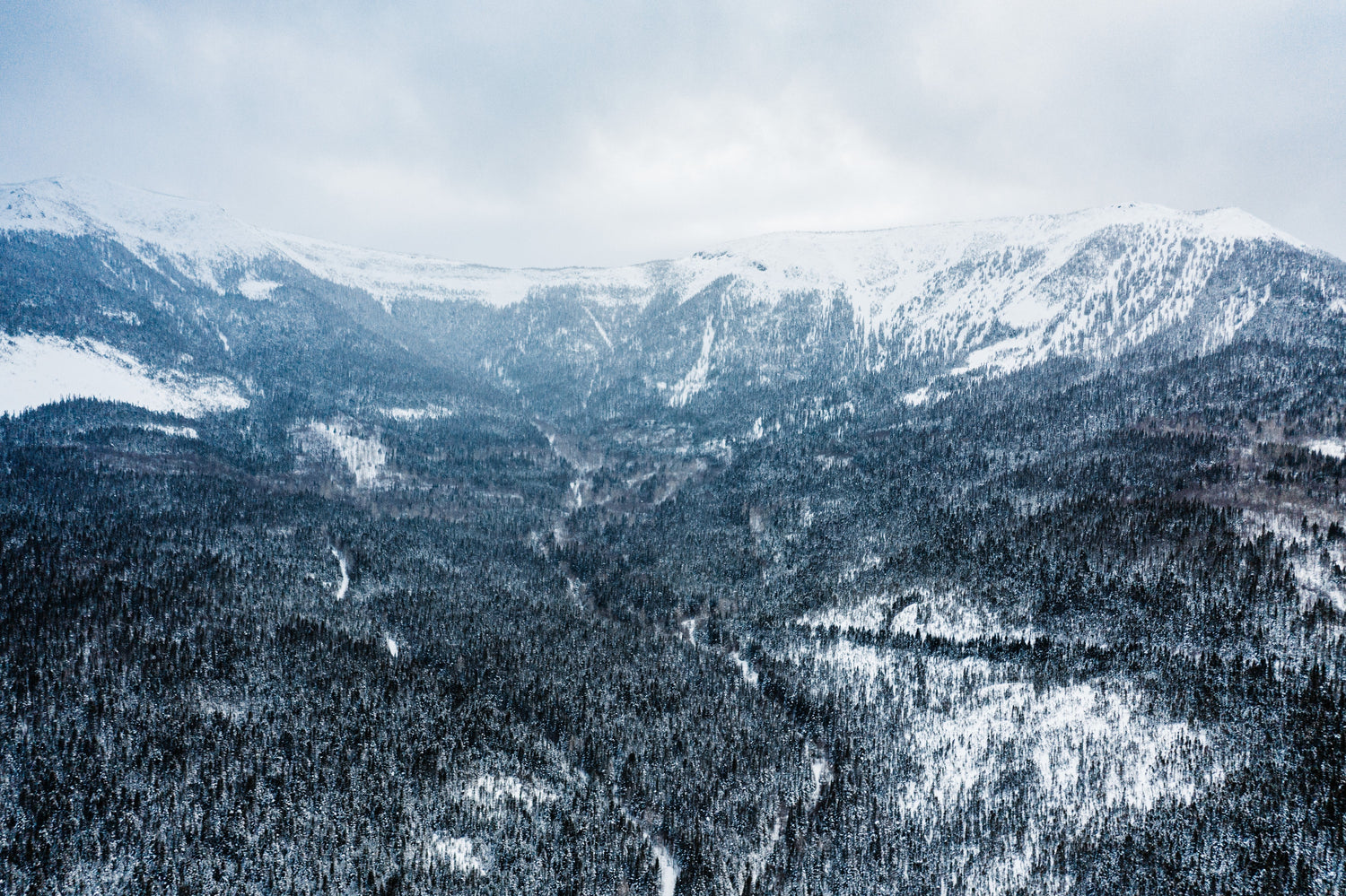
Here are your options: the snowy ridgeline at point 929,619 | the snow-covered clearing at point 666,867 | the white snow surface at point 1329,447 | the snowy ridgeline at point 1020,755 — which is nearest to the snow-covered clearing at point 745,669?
the snowy ridgeline at point 1020,755

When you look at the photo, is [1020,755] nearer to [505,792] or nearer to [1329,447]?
[505,792]

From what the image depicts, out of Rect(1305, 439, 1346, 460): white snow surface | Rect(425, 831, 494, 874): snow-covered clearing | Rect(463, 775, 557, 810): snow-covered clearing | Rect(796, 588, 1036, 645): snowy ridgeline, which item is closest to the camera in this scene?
Rect(425, 831, 494, 874): snow-covered clearing

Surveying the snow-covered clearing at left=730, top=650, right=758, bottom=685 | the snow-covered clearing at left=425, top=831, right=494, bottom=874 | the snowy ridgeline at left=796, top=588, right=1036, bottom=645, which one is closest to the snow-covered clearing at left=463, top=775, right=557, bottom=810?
the snow-covered clearing at left=425, top=831, right=494, bottom=874

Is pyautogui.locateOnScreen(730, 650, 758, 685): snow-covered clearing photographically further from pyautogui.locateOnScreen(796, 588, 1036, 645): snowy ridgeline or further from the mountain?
pyautogui.locateOnScreen(796, 588, 1036, 645): snowy ridgeline

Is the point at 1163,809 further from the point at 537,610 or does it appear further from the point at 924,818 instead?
the point at 537,610

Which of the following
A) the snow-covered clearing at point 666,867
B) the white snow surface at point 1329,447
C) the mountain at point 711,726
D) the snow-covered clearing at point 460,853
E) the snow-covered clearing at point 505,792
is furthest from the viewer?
the white snow surface at point 1329,447

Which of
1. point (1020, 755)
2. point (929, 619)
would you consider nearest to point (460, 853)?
point (1020, 755)

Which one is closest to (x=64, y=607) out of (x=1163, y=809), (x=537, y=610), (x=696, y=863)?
(x=537, y=610)

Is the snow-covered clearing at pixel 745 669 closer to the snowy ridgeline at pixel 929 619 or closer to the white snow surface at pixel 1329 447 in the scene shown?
the snowy ridgeline at pixel 929 619
